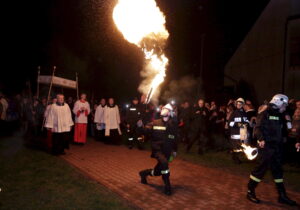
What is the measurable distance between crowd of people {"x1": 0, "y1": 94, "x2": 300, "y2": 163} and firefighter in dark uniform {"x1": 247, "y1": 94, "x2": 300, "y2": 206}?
1866mm

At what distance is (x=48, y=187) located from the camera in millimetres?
6434

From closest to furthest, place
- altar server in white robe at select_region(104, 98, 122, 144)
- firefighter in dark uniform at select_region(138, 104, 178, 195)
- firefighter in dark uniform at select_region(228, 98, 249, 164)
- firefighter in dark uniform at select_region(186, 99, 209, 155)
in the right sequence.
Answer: firefighter in dark uniform at select_region(138, 104, 178, 195)
firefighter in dark uniform at select_region(228, 98, 249, 164)
firefighter in dark uniform at select_region(186, 99, 209, 155)
altar server in white robe at select_region(104, 98, 122, 144)

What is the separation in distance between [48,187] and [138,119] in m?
5.58

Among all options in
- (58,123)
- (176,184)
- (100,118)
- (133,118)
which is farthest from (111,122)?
(176,184)

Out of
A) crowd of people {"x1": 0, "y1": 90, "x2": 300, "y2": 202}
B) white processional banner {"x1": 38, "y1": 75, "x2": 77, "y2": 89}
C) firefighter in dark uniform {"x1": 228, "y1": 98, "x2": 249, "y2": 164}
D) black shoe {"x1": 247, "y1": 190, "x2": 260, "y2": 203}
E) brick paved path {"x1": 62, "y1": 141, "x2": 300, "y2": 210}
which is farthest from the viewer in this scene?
white processional banner {"x1": 38, "y1": 75, "x2": 77, "y2": 89}

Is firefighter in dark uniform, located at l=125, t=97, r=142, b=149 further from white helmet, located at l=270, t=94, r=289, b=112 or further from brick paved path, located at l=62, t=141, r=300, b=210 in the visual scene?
white helmet, located at l=270, t=94, r=289, b=112

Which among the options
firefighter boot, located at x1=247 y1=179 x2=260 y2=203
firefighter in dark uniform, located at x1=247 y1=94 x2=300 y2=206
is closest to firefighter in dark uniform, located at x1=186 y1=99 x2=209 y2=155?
firefighter in dark uniform, located at x1=247 y1=94 x2=300 y2=206

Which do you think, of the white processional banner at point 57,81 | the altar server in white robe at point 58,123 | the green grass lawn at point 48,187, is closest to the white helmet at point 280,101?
the green grass lawn at point 48,187

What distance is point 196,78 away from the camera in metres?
27.1

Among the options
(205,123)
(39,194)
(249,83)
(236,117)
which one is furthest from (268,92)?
(39,194)

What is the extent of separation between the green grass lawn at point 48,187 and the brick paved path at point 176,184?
383 millimetres

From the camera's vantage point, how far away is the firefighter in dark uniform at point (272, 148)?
19.5ft

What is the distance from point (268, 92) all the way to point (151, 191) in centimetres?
1380

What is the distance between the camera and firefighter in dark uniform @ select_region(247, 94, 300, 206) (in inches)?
234
